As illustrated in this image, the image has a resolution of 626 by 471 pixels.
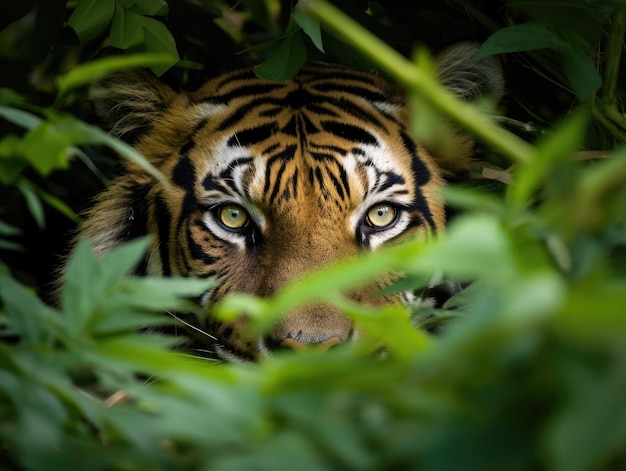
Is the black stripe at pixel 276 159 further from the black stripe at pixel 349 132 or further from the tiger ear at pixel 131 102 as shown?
the tiger ear at pixel 131 102

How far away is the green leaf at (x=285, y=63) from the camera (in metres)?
2.07

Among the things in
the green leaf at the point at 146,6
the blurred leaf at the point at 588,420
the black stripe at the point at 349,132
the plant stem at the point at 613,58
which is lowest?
the blurred leaf at the point at 588,420

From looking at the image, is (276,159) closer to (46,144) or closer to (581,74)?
(581,74)

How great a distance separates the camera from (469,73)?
254cm

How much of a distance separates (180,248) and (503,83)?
105cm

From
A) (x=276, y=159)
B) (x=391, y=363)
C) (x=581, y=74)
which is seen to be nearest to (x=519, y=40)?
(x=581, y=74)

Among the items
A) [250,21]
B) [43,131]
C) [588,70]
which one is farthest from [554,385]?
[250,21]

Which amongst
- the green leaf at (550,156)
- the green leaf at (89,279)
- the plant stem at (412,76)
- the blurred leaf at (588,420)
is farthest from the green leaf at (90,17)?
the blurred leaf at (588,420)

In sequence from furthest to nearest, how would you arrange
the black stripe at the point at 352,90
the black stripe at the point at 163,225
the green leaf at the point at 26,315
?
the black stripe at the point at 352,90
the black stripe at the point at 163,225
the green leaf at the point at 26,315

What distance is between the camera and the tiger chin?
224cm

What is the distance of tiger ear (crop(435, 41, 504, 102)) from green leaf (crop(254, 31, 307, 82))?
58 cm

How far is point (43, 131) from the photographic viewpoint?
104 cm

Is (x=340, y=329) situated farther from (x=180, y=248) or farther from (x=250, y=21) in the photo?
(x=250, y=21)

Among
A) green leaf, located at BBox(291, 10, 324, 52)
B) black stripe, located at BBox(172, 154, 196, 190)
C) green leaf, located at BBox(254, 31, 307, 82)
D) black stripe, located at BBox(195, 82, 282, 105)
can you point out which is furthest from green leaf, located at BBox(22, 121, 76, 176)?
black stripe, located at BBox(195, 82, 282, 105)
